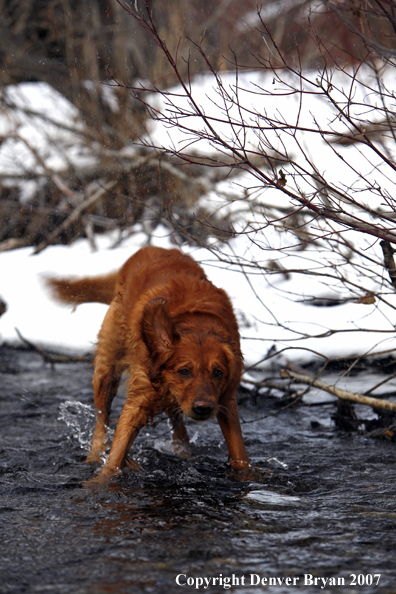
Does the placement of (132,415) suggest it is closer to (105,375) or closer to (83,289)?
(105,375)

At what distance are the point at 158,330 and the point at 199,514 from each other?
0.97 metres

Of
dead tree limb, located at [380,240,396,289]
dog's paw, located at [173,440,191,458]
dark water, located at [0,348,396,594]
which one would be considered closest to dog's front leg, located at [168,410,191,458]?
dog's paw, located at [173,440,191,458]

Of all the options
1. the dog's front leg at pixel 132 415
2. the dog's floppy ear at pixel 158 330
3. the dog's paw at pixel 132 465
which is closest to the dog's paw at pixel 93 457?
the dog's paw at pixel 132 465

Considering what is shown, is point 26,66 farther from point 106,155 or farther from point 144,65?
point 106,155

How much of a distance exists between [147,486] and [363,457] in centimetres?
133

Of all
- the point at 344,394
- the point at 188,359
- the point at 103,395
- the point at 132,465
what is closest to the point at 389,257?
the point at 344,394

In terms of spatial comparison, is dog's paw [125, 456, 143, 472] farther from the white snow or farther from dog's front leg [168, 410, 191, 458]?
the white snow

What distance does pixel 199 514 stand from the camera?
284 cm

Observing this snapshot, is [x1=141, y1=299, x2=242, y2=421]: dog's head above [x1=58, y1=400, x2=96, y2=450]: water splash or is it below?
above

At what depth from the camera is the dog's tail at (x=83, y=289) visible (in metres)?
A: 4.75

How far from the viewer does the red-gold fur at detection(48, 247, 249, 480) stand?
327 cm

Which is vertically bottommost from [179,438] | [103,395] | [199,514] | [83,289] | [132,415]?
[199,514]

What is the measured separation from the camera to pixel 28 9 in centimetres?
1185

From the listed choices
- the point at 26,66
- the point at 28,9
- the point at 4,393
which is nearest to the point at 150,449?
the point at 4,393
